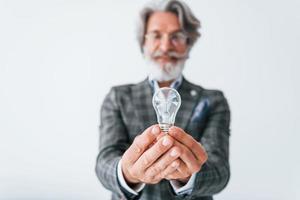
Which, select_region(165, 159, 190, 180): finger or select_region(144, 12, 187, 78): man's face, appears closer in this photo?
select_region(165, 159, 190, 180): finger

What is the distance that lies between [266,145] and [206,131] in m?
0.18

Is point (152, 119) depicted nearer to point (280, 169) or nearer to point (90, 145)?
point (90, 145)

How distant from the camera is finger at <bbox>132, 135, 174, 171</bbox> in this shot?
20.2 inches

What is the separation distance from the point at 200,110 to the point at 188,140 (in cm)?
41

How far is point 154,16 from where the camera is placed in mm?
985

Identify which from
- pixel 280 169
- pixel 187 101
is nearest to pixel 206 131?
pixel 187 101

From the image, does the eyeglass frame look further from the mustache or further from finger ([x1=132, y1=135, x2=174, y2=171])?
finger ([x1=132, y1=135, x2=174, y2=171])

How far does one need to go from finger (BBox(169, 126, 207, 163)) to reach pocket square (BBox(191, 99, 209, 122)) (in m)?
0.36

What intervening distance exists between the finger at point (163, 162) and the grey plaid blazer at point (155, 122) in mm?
245

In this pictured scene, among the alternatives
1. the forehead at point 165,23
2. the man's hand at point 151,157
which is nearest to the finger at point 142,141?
the man's hand at point 151,157

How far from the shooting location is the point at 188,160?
0.54 meters

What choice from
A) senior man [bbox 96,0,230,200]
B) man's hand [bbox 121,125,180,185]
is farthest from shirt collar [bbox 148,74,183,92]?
man's hand [bbox 121,125,180,185]

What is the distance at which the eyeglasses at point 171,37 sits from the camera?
0.97 meters

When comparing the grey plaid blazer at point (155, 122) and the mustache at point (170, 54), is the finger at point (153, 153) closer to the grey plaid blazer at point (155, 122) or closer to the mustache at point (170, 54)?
the grey plaid blazer at point (155, 122)
